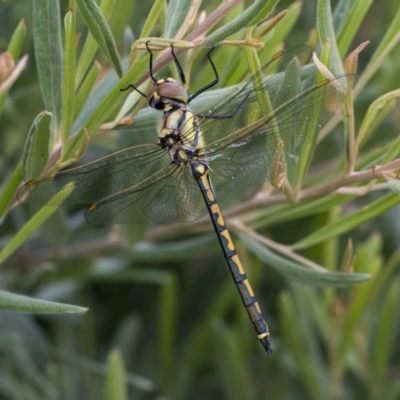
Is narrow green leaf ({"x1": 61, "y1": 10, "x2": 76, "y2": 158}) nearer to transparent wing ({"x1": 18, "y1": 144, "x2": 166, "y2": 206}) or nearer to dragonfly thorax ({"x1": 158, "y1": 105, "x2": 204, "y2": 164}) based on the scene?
transparent wing ({"x1": 18, "y1": 144, "x2": 166, "y2": 206})

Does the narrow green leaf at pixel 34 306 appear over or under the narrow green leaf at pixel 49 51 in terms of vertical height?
under

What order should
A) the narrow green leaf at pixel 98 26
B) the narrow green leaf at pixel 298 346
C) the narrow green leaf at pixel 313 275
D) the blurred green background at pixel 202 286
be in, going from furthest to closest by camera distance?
the narrow green leaf at pixel 298 346, the blurred green background at pixel 202 286, the narrow green leaf at pixel 313 275, the narrow green leaf at pixel 98 26

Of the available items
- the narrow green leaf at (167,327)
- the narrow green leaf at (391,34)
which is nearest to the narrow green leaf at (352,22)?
the narrow green leaf at (391,34)

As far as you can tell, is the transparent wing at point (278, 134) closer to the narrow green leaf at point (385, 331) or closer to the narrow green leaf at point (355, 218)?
the narrow green leaf at point (355, 218)

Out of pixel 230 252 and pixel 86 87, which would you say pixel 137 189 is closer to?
pixel 230 252

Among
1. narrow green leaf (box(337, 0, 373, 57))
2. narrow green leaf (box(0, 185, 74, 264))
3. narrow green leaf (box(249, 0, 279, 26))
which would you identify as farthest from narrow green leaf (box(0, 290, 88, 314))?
narrow green leaf (box(337, 0, 373, 57))
